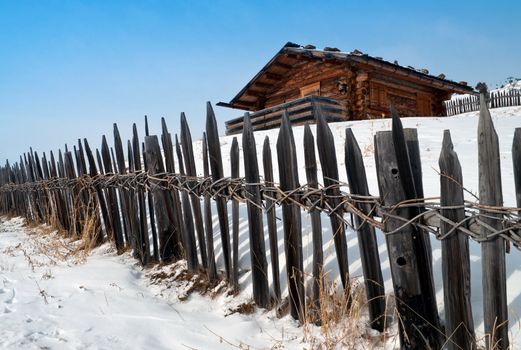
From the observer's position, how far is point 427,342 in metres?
1.48

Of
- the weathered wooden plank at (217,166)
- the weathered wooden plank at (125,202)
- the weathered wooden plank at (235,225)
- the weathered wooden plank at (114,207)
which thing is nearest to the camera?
the weathered wooden plank at (235,225)

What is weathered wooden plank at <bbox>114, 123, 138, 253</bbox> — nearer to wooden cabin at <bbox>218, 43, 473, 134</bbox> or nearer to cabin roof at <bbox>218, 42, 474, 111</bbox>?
wooden cabin at <bbox>218, 43, 473, 134</bbox>

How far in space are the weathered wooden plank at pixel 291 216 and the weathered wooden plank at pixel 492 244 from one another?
3.31ft

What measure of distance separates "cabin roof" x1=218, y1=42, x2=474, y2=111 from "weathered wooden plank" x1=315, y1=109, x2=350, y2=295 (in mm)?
9925

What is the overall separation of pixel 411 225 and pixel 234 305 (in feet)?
4.88

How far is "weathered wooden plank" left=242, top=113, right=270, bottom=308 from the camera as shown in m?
2.28

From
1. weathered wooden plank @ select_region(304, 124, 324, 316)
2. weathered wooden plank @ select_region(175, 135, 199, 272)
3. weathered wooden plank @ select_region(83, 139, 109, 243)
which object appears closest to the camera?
weathered wooden plank @ select_region(304, 124, 324, 316)

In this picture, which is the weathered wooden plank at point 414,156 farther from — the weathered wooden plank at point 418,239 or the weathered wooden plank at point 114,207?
the weathered wooden plank at point 114,207

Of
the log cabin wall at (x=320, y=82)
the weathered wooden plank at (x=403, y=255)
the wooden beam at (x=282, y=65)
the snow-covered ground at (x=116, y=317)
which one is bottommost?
the snow-covered ground at (x=116, y=317)

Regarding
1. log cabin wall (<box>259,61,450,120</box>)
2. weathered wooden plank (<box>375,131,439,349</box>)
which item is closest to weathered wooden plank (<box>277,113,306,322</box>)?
weathered wooden plank (<box>375,131,439,349</box>)

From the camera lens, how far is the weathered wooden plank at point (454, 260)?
1299mm

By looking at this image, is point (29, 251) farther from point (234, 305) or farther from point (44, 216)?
point (234, 305)

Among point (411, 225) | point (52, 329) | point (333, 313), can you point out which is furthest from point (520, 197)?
point (52, 329)

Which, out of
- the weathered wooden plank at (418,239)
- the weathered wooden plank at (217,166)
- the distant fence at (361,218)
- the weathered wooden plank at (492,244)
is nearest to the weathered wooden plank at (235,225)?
the distant fence at (361,218)
